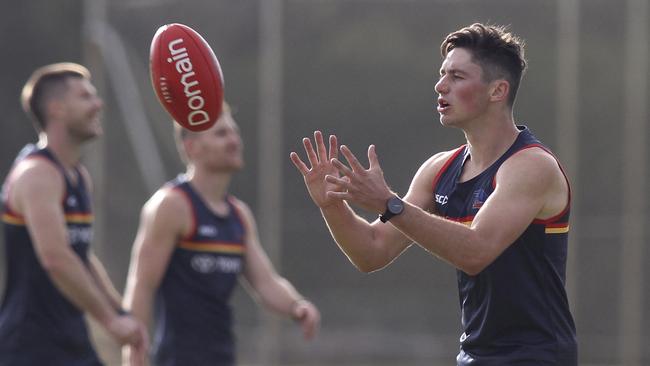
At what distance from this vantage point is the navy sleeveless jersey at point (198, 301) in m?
6.46

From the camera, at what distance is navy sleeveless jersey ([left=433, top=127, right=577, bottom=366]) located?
4371mm

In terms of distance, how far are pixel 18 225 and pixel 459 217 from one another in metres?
2.62

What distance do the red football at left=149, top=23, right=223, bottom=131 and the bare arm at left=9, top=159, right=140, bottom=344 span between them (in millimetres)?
1240

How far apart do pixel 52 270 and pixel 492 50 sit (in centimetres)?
255

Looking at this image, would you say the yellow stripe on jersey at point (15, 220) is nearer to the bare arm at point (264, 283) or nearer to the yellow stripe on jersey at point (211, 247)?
the yellow stripe on jersey at point (211, 247)

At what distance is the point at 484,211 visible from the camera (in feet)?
13.9

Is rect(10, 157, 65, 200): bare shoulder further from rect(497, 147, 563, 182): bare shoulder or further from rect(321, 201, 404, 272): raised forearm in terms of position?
rect(497, 147, 563, 182): bare shoulder

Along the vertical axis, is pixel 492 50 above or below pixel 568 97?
below

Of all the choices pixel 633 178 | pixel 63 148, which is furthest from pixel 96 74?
pixel 63 148

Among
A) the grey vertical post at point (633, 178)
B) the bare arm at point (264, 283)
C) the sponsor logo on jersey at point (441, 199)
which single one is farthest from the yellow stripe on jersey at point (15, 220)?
the grey vertical post at point (633, 178)

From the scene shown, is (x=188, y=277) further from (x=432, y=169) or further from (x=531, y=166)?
(x=531, y=166)

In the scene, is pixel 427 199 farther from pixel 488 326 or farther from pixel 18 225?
pixel 18 225

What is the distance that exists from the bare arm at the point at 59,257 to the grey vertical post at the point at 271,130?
6090 millimetres

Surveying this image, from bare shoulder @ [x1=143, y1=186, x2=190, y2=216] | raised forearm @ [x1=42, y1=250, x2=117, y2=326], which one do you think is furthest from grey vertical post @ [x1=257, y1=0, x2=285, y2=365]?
raised forearm @ [x1=42, y1=250, x2=117, y2=326]
